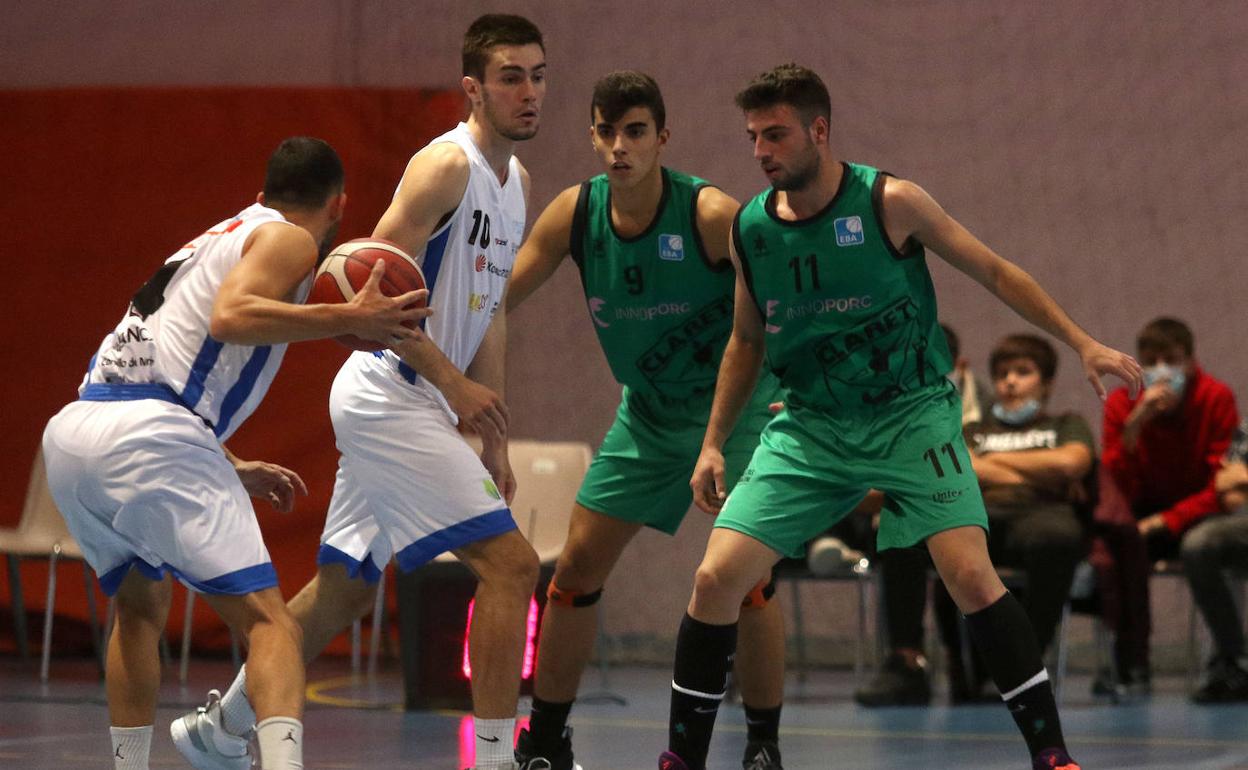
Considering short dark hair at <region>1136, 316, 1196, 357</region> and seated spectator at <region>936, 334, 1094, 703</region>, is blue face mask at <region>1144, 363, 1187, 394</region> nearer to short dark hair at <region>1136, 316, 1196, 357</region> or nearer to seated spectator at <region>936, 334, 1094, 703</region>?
short dark hair at <region>1136, 316, 1196, 357</region>

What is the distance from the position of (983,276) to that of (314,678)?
5027 mm

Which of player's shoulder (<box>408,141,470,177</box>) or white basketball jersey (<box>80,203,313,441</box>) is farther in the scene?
player's shoulder (<box>408,141,470,177</box>)

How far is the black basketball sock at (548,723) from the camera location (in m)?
5.10

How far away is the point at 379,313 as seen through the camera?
4047mm

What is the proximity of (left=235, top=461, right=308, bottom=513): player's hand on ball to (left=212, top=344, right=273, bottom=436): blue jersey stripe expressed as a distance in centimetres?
32

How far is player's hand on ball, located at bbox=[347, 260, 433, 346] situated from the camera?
404 centimetres

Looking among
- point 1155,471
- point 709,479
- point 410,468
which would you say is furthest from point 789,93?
point 1155,471

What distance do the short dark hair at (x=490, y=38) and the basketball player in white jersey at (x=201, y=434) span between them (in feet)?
1.76

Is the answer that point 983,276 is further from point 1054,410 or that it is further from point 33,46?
point 33,46

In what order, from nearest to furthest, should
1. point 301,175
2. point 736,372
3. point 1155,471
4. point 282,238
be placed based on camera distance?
point 282,238, point 301,175, point 736,372, point 1155,471

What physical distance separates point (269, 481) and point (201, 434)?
51 centimetres

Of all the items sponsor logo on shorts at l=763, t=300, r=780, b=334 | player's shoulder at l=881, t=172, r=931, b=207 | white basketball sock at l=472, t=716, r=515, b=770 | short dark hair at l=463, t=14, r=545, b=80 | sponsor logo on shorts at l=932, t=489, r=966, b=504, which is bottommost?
white basketball sock at l=472, t=716, r=515, b=770

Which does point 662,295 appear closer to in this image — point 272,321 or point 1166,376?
point 272,321

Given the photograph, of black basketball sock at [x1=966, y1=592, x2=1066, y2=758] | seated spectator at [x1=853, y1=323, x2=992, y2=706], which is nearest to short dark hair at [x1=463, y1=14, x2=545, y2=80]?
black basketball sock at [x1=966, y1=592, x2=1066, y2=758]
